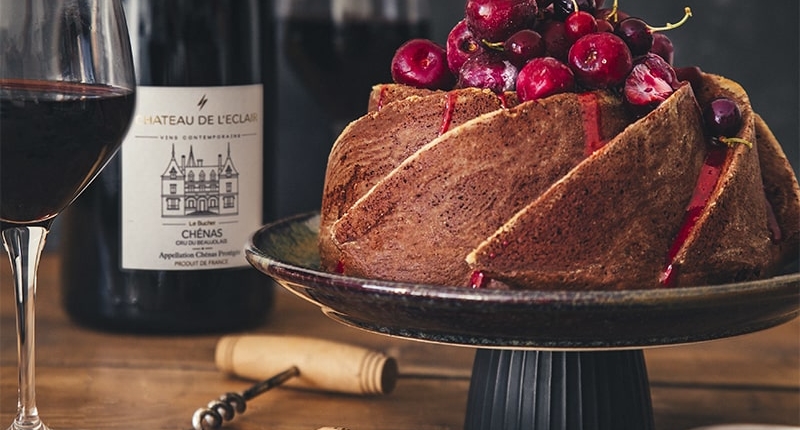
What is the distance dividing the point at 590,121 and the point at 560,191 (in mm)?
65

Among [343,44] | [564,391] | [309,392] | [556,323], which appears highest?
[343,44]

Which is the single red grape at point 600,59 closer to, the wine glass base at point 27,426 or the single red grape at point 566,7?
the single red grape at point 566,7

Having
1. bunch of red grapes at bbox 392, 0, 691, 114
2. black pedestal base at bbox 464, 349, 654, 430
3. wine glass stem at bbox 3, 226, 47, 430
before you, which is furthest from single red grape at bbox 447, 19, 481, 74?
wine glass stem at bbox 3, 226, 47, 430

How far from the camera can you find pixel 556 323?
0.72 meters

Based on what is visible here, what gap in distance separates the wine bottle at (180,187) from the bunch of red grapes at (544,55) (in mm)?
413

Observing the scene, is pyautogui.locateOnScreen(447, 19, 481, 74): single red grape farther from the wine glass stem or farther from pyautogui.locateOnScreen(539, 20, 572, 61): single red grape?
the wine glass stem

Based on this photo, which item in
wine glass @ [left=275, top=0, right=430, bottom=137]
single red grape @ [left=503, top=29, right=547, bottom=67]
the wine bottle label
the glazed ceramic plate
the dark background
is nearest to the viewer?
the glazed ceramic plate

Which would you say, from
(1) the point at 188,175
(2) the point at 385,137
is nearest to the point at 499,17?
(2) the point at 385,137

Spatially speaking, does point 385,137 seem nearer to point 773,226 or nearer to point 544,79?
point 544,79

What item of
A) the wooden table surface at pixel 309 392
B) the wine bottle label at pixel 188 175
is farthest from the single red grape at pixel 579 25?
the wine bottle label at pixel 188 175

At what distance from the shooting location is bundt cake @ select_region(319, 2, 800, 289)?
0.76 metres

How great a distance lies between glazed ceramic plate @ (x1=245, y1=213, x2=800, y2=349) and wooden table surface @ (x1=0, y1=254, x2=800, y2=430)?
0.28m

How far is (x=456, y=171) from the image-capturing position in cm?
79

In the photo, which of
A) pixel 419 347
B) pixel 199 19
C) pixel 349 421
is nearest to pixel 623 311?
pixel 349 421
